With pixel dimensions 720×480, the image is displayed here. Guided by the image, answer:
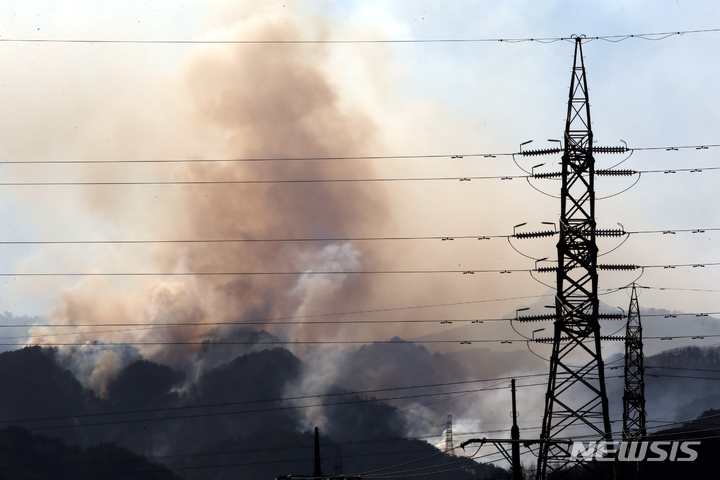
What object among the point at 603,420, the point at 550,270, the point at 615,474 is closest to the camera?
the point at 615,474

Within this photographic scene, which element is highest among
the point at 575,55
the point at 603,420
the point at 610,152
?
the point at 575,55

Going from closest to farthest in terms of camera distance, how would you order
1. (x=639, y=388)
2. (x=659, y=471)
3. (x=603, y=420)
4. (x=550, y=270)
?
1. (x=603, y=420)
2. (x=550, y=270)
3. (x=639, y=388)
4. (x=659, y=471)

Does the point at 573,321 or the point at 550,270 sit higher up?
the point at 550,270

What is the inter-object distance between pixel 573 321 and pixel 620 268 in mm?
6040

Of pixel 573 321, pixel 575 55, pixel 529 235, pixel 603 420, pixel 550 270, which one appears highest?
pixel 575 55

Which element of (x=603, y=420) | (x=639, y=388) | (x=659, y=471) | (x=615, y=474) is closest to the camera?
(x=615, y=474)

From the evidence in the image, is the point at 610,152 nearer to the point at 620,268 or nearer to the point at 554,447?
the point at 620,268

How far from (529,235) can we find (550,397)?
9.36 metres

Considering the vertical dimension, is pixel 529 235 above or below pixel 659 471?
above

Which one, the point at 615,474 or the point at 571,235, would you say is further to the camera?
the point at 571,235

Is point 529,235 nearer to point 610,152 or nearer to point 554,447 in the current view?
point 610,152

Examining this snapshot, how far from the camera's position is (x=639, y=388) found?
61875 millimetres

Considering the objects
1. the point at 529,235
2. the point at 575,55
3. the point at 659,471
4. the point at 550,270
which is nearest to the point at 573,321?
the point at 550,270

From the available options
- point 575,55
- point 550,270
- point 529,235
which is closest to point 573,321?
point 550,270
